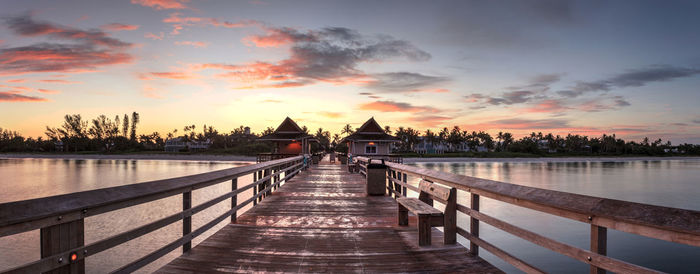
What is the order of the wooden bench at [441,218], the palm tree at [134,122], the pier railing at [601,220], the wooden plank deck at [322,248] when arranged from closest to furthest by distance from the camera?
the pier railing at [601,220], the wooden plank deck at [322,248], the wooden bench at [441,218], the palm tree at [134,122]

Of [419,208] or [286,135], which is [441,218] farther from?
Result: [286,135]

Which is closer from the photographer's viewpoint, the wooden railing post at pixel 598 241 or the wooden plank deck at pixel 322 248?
the wooden railing post at pixel 598 241

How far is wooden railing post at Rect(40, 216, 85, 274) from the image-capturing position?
2.29 m

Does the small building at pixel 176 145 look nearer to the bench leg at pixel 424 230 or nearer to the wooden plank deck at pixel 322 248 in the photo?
the wooden plank deck at pixel 322 248

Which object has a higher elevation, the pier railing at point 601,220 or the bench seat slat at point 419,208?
the pier railing at point 601,220

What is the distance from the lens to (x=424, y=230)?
484 centimetres

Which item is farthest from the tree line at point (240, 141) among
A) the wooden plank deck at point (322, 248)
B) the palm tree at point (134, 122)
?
the wooden plank deck at point (322, 248)

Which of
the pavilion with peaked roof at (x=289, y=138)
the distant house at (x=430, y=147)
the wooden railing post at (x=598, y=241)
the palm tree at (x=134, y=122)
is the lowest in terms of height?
the distant house at (x=430, y=147)

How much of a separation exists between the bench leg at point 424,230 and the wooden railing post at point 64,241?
367cm

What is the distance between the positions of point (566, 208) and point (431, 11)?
55.7 feet

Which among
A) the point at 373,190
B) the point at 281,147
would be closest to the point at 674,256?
the point at 373,190

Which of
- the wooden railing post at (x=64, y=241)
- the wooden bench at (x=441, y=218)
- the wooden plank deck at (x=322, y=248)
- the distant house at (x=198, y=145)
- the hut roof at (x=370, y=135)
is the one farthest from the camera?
the distant house at (x=198, y=145)

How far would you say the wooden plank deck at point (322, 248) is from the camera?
407cm

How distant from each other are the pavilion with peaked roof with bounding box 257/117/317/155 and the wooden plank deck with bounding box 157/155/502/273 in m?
29.5
